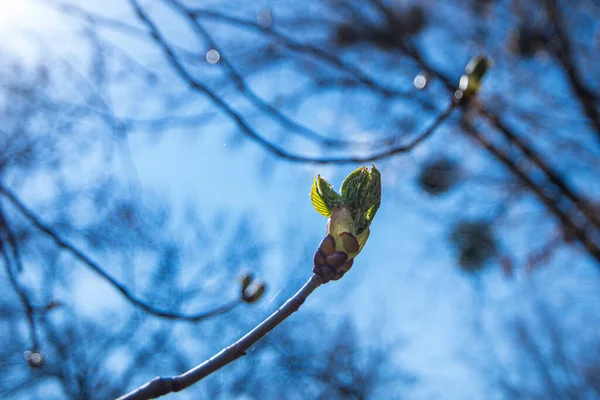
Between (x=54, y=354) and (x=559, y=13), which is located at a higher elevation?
(x=559, y=13)

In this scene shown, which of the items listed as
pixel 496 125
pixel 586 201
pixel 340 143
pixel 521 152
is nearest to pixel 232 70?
pixel 340 143

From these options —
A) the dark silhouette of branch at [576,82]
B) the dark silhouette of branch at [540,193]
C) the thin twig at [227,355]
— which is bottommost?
the thin twig at [227,355]

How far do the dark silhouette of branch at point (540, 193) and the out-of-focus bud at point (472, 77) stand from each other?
258 cm

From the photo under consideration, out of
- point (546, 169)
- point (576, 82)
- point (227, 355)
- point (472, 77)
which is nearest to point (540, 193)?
point (546, 169)

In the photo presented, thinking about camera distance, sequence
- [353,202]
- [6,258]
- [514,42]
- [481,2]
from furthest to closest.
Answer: [481,2] < [514,42] < [6,258] < [353,202]

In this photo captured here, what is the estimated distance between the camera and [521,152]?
3709mm

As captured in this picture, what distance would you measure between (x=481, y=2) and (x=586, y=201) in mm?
1691

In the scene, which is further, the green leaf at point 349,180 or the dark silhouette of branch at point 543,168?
the dark silhouette of branch at point 543,168

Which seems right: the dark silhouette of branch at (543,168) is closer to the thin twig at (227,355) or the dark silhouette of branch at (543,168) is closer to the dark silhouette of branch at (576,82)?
the dark silhouette of branch at (576,82)

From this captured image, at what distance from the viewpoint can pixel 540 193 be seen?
379 centimetres

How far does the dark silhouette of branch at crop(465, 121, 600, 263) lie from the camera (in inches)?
142

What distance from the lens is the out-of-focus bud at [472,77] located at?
1.07m

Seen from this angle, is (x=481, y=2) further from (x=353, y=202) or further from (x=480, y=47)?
(x=353, y=202)

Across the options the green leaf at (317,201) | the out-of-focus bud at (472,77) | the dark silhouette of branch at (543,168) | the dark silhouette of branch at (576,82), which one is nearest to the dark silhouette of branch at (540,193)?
the dark silhouette of branch at (543,168)
